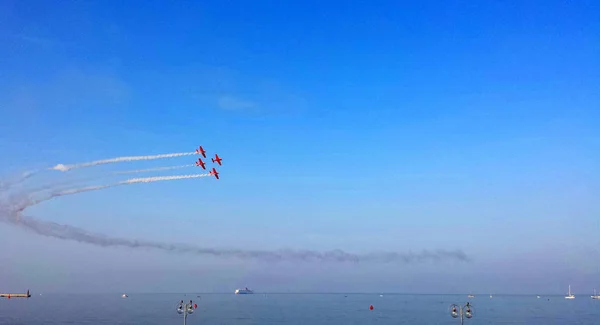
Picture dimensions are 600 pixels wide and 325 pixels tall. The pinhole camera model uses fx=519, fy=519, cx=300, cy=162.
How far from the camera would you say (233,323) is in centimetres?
17538

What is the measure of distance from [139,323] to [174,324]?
13.6m

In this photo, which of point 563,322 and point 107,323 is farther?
point 563,322

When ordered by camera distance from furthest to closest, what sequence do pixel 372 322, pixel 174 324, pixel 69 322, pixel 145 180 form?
pixel 372 322
pixel 69 322
pixel 174 324
pixel 145 180

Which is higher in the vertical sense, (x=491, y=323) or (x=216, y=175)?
(x=216, y=175)

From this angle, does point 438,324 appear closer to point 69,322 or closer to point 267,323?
point 267,323

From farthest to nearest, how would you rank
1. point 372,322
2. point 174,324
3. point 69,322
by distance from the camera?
point 372,322 → point 69,322 → point 174,324

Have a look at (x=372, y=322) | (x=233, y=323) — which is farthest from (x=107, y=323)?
(x=372, y=322)

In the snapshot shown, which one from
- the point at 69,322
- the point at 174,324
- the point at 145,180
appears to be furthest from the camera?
the point at 69,322

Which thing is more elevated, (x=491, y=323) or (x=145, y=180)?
(x=145, y=180)

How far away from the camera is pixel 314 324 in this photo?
177125 mm

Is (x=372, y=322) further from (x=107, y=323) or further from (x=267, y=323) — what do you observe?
(x=107, y=323)

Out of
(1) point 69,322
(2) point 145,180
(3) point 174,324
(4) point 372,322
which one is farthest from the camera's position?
(4) point 372,322

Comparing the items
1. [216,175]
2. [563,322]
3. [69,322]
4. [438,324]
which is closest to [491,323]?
[438,324]

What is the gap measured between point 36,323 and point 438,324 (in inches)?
5083
